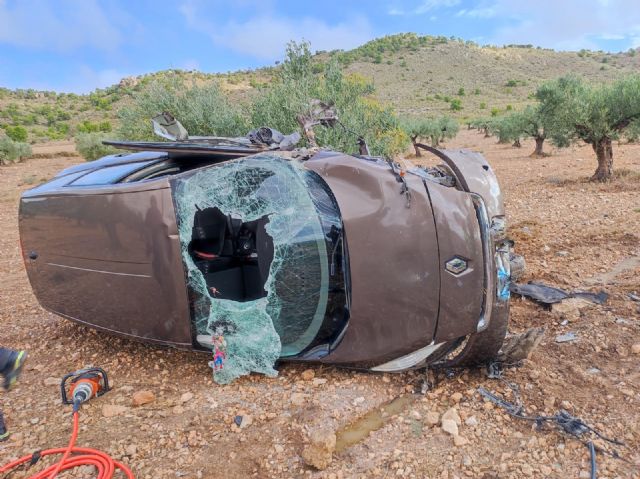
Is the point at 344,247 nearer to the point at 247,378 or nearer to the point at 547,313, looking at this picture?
the point at 247,378

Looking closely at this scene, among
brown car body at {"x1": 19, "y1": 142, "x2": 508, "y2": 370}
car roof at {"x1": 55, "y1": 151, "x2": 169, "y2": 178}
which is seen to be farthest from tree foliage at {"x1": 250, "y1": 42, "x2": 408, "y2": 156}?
brown car body at {"x1": 19, "y1": 142, "x2": 508, "y2": 370}

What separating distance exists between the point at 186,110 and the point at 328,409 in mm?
8616

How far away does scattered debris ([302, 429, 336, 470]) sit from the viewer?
2.02 m

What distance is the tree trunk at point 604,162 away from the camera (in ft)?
31.2

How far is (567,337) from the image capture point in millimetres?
3018

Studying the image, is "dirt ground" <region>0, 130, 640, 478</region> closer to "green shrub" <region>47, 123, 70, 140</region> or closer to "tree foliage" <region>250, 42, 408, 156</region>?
"tree foliage" <region>250, 42, 408, 156</region>

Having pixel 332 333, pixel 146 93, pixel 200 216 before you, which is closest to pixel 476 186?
pixel 332 333

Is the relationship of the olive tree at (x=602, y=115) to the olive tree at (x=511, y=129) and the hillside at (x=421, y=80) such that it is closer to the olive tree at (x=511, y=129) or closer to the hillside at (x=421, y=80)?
the olive tree at (x=511, y=129)

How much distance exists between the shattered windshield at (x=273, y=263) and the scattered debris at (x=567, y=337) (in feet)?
5.13

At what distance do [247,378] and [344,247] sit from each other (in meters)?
1.08

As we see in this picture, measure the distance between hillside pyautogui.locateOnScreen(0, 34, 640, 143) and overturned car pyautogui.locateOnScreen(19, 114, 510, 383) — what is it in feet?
111

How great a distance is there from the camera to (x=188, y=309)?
2.54 metres

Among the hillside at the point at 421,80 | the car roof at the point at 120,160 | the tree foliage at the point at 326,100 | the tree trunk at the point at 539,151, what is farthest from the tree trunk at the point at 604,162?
the hillside at the point at 421,80

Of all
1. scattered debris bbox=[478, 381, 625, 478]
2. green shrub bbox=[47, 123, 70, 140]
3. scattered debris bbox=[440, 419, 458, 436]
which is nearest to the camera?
scattered debris bbox=[478, 381, 625, 478]
